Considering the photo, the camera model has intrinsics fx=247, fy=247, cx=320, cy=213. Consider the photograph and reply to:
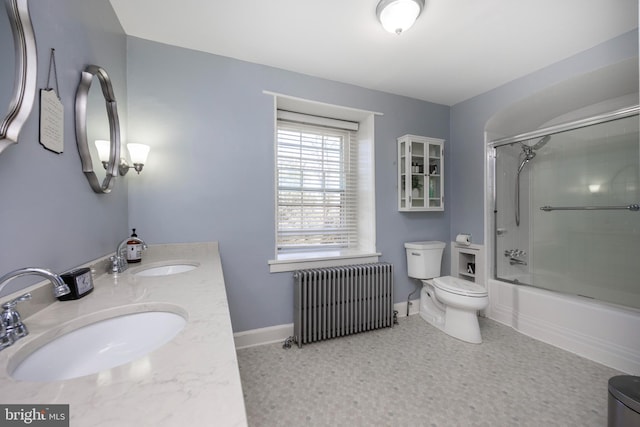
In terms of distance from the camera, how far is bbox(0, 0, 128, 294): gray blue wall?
2.50 ft

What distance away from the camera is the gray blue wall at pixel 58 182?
2.50ft

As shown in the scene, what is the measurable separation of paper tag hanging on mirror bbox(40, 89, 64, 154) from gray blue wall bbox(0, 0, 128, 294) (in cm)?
3

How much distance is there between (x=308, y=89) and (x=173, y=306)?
A: 208 cm

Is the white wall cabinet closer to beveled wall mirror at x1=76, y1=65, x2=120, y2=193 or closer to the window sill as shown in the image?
the window sill

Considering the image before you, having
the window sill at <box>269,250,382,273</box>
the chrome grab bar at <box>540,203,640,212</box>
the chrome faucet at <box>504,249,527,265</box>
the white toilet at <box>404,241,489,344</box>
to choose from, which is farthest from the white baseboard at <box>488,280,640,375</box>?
the window sill at <box>269,250,382,273</box>

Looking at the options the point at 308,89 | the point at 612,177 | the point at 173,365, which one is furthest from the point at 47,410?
the point at 612,177

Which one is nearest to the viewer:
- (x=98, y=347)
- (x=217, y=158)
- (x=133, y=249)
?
(x=98, y=347)

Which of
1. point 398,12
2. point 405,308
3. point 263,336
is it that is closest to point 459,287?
point 405,308

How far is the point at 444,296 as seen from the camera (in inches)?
88.3

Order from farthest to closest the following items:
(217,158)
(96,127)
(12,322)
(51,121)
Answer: (217,158), (96,127), (51,121), (12,322)

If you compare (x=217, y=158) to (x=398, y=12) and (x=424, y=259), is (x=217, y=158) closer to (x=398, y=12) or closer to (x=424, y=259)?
(x=398, y=12)

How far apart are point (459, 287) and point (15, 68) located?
281 centimetres

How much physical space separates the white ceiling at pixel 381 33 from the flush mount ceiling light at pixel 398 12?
80mm

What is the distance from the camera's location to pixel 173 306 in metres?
0.85
